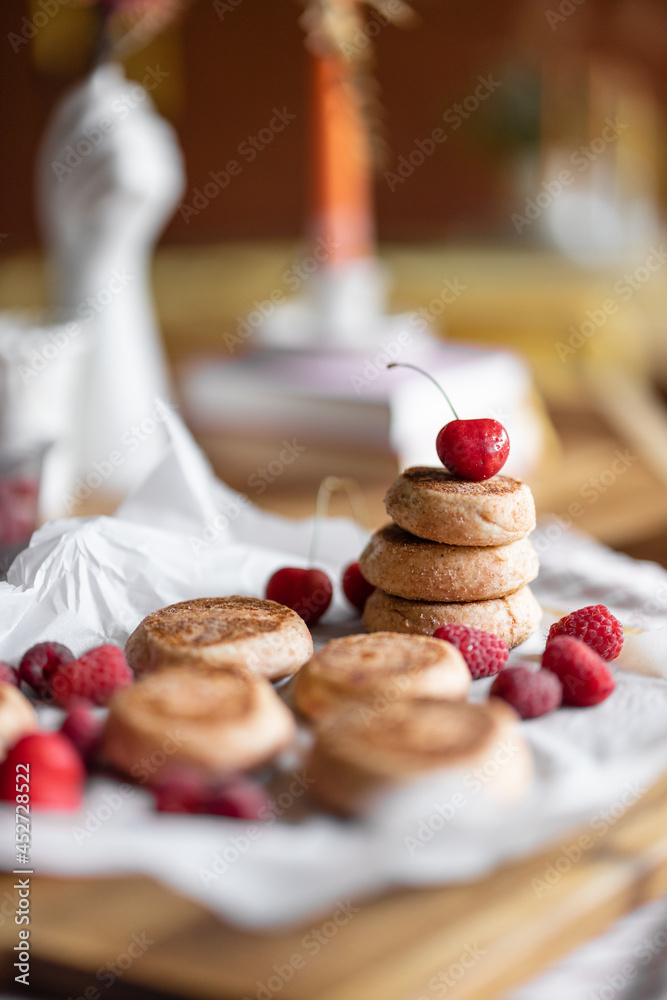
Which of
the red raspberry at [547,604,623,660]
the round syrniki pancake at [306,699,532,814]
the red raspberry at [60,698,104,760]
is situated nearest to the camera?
the round syrniki pancake at [306,699,532,814]

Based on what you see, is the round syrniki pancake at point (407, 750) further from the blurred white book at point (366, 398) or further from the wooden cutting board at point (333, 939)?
the blurred white book at point (366, 398)

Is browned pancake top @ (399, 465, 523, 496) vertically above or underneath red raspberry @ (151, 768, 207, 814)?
above

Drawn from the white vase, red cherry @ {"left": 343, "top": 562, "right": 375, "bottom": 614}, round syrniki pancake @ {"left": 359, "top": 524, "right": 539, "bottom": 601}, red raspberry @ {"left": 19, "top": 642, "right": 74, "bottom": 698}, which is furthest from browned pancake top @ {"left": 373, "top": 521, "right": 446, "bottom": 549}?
the white vase

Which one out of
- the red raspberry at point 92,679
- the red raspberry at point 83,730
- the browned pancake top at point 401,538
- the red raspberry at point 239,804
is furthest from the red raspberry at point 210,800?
the browned pancake top at point 401,538

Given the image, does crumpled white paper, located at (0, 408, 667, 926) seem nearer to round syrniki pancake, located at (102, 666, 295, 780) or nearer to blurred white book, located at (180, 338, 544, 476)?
round syrniki pancake, located at (102, 666, 295, 780)

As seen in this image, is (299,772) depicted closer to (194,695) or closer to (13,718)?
(194,695)

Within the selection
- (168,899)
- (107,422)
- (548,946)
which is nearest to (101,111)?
(107,422)

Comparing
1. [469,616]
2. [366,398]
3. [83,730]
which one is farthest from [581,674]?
[366,398]
